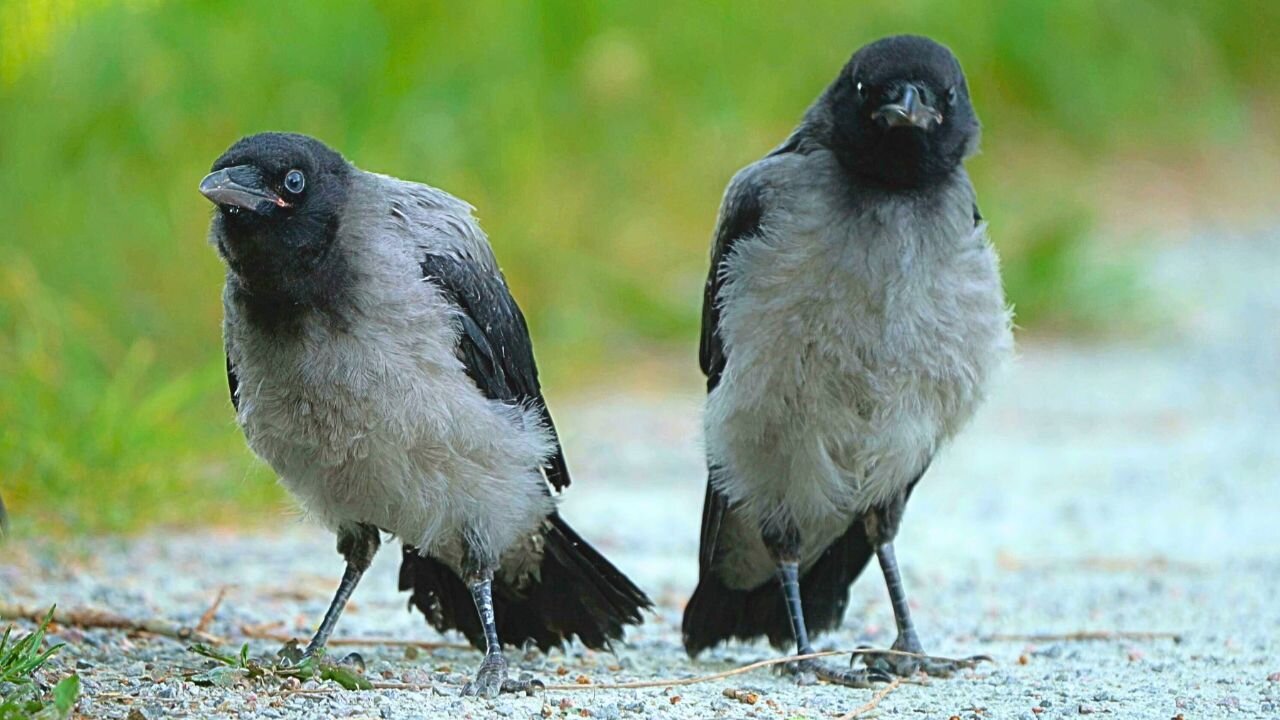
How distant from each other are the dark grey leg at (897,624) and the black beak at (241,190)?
6.89 feet

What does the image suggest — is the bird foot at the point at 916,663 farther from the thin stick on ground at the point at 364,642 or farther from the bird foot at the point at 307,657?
the bird foot at the point at 307,657

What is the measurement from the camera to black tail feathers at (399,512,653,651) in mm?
5387

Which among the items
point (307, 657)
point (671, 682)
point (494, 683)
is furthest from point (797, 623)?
point (307, 657)

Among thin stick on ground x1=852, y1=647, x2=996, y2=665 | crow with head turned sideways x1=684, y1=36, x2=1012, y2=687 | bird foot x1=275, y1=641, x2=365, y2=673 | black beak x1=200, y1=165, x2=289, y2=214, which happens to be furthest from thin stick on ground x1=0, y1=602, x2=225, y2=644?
thin stick on ground x1=852, y1=647, x2=996, y2=665

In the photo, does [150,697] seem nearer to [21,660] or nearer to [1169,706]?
[21,660]

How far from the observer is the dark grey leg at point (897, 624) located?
5258 mm

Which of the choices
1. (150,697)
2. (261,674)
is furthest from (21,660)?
(261,674)

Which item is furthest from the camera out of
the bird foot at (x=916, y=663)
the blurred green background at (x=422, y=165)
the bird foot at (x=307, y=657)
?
the blurred green background at (x=422, y=165)

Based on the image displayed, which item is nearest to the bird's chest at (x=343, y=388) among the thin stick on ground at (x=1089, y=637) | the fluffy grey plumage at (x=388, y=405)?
the fluffy grey plumage at (x=388, y=405)

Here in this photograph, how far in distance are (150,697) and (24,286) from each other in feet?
13.3

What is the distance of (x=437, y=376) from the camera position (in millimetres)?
4777

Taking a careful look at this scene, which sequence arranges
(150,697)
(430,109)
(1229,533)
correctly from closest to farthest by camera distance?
(150,697) < (1229,533) < (430,109)

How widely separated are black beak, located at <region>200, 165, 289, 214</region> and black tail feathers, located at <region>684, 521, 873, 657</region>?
1.91 metres

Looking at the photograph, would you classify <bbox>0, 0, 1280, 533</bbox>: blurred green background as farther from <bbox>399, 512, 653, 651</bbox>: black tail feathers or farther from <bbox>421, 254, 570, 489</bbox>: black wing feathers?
<bbox>421, 254, 570, 489</bbox>: black wing feathers
